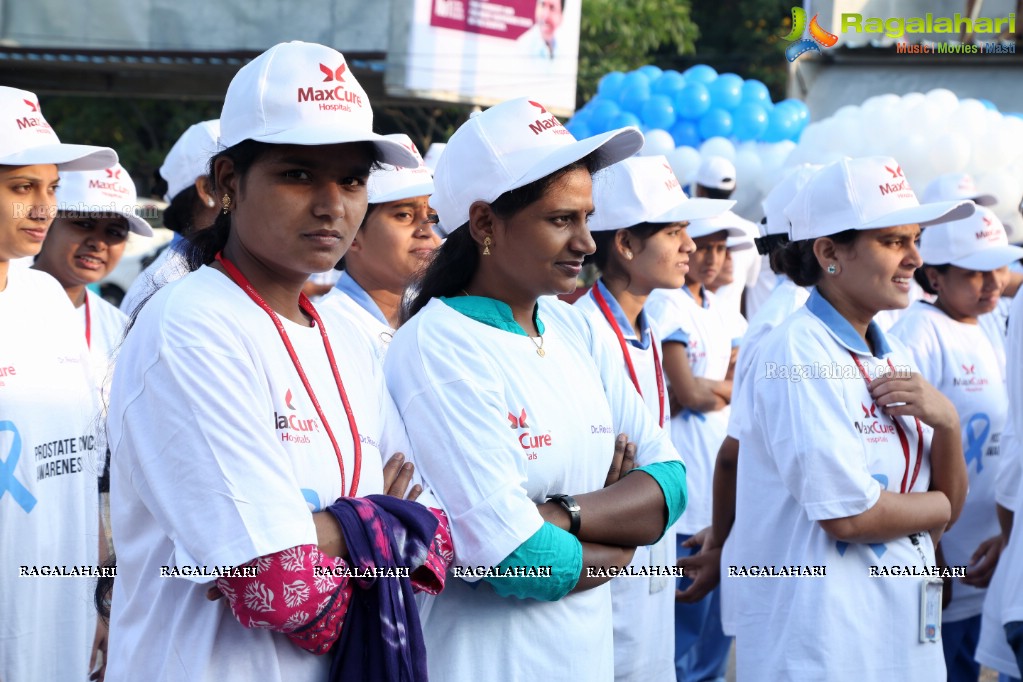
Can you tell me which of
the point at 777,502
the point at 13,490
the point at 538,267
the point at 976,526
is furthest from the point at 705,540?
the point at 13,490

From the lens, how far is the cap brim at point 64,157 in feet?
11.9

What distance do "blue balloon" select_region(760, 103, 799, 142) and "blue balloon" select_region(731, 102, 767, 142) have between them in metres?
0.07

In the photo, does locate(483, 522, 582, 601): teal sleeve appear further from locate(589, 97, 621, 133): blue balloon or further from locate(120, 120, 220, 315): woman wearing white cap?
locate(589, 97, 621, 133): blue balloon

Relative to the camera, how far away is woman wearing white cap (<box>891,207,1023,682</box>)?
5371 mm

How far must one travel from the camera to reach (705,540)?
4809mm

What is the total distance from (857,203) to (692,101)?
6.84 metres

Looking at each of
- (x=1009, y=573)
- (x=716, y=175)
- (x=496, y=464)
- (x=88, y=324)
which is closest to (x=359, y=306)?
(x=88, y=324)

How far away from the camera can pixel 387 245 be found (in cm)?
463

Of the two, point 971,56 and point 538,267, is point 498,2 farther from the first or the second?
point 538,267

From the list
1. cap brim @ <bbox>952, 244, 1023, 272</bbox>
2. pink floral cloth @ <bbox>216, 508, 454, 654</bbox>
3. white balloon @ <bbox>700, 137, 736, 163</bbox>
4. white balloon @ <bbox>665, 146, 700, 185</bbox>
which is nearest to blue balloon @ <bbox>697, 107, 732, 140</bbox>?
white balloon @ <bbox>700, 137, 736, 163</bbox>

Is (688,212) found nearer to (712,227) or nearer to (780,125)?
(712,227)

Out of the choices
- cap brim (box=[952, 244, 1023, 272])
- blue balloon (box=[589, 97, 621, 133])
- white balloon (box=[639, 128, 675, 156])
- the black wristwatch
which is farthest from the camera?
blue balloon (box=[589, 97, 621, 133])

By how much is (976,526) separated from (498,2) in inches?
426

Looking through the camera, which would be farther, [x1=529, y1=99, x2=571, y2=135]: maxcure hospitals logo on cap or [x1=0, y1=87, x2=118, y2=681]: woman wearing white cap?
[x1=0, y1=87, x2=118, y2=681]: woman wearing white cap
